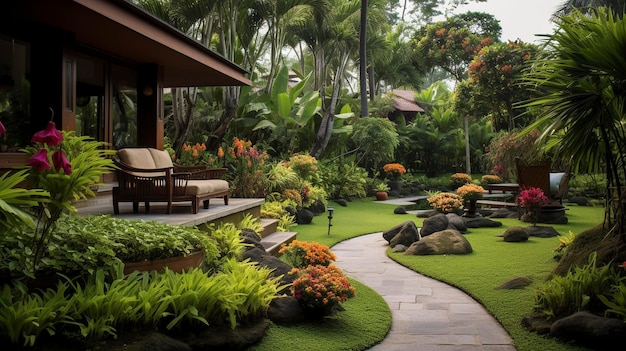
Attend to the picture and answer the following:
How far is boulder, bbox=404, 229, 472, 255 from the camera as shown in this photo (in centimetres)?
833

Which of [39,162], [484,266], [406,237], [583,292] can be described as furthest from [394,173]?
[39,162]

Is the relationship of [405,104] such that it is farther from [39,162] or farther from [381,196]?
[39,162]

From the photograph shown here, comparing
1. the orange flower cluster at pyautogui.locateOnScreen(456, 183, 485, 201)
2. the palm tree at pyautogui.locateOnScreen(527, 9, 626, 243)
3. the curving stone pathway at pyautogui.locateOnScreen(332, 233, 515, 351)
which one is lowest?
the curving stone pathway at pyautogui.locateOnScreen(332, 233, 515, 351)

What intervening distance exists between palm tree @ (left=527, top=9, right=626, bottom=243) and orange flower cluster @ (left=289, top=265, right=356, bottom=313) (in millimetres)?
2318

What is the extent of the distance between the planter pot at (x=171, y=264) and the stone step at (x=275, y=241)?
8.19 ft

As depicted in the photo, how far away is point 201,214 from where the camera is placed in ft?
22.4

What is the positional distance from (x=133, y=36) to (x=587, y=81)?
534cm

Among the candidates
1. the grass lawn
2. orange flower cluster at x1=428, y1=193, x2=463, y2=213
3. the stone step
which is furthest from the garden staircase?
orange flower cluster at x1=428, y1=193, x2=463, y2=213

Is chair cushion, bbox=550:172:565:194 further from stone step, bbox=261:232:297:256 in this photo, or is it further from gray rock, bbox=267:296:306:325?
gray rock, bbox=267:296:306:325

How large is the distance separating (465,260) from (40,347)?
19.1 feet

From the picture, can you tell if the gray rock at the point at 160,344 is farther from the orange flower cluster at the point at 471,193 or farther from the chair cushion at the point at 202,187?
the orange flower cluster at the point at 471,193

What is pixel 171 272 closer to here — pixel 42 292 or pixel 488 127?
pixel 42 292

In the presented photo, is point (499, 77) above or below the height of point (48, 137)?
above

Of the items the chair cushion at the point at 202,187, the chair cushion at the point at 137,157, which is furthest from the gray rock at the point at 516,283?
the chair cushion at the point at 137,157
